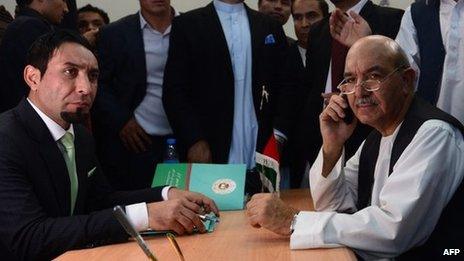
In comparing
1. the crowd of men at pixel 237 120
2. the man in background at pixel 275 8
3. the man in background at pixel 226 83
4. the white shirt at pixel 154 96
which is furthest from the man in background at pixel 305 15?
the white shirt at pixel 154 96

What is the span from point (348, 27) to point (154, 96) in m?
1.09

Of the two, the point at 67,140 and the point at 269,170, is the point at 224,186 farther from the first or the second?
the point at 67,140

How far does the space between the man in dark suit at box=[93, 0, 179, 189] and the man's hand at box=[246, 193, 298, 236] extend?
1.53 m

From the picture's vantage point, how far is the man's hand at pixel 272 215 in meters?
1.96

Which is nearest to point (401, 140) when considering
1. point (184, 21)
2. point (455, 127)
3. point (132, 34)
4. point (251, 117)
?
point (455, 127)

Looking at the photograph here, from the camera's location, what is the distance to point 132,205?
6.66ft

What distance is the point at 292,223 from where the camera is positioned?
1.96 meters

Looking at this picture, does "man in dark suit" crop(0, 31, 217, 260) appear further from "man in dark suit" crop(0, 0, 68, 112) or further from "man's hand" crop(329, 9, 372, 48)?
"man's hand" crop(329, 9, 372, 48)

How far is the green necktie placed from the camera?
7.30 ft

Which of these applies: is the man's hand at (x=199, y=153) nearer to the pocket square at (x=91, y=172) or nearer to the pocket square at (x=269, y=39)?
the pocket square at (x=269, y=39)

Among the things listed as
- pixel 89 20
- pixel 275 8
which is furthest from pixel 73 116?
pixel 89 20

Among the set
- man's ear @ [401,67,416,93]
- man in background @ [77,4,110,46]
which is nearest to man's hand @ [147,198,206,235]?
man's ear @ [401,67,416,93]

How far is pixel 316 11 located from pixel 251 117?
123 centimetres

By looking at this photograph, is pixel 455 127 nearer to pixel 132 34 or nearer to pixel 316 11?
pixel 132 34
